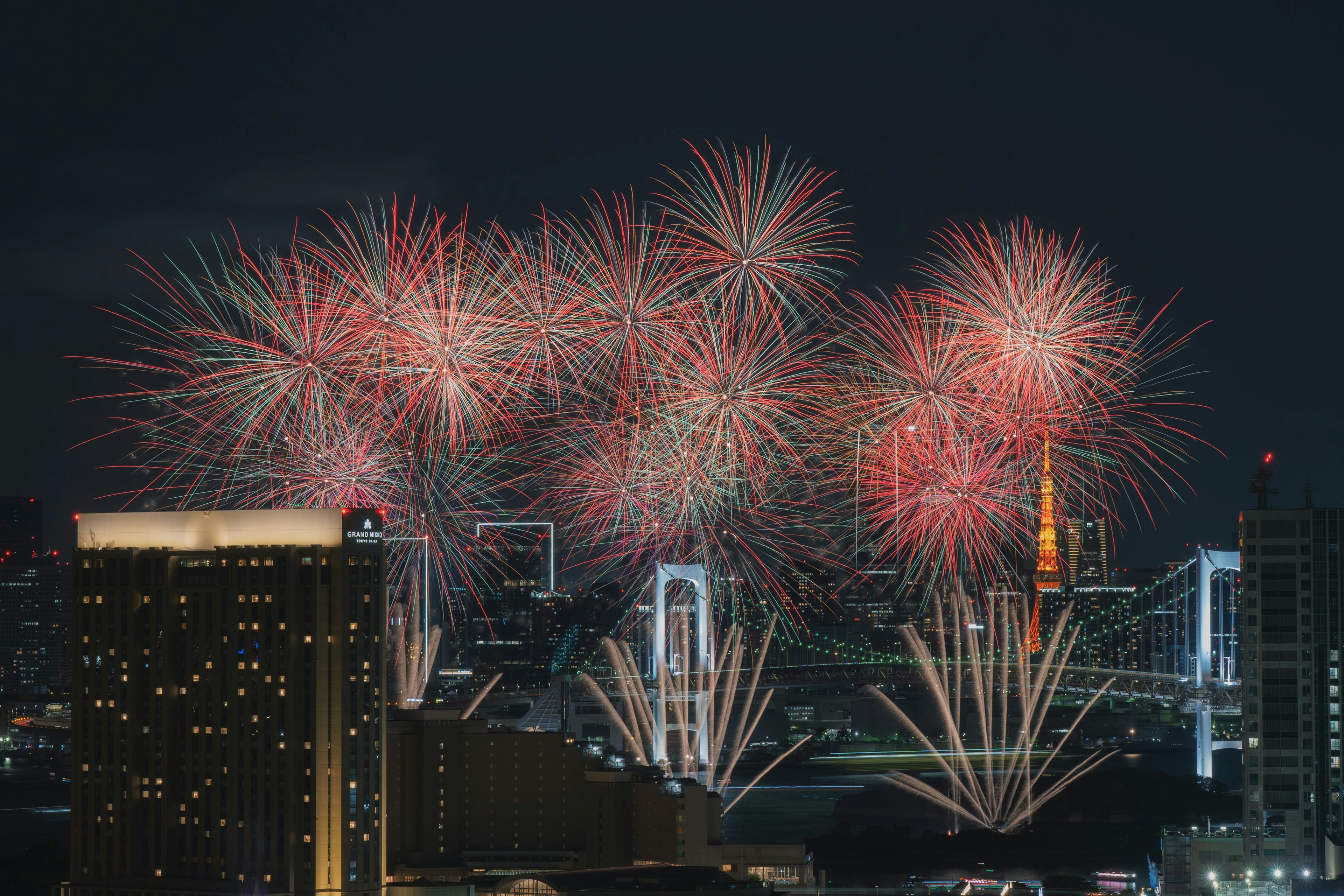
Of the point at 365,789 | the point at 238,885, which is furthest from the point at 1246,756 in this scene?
the point at 238,885

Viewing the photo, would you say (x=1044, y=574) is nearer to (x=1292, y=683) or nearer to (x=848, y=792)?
(x=848, y=792)

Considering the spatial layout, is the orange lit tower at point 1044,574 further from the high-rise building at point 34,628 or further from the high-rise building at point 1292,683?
the high-rise building at point 34,628

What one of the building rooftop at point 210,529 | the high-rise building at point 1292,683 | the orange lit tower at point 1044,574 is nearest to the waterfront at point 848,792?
the orange lit tower at point 1044,574

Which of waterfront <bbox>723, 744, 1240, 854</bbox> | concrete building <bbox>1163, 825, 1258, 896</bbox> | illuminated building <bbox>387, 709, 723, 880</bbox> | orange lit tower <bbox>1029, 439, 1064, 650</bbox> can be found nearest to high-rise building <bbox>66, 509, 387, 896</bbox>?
illuminated building <bbox>387, 709, 723, 880</bbox>

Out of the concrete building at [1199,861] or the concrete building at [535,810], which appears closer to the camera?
the concrete building at [1199,861]

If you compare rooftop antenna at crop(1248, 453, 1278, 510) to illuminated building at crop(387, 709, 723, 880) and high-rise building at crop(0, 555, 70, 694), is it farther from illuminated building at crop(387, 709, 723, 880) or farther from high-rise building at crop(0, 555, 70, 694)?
high-rise building at crop(0, 555, 70, 694)

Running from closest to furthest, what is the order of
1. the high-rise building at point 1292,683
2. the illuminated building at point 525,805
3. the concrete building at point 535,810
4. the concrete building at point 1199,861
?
the high-rise building at point 1292,683
the concrete building at point 1199,861
the concrete building at point 535,810
the illuminated building at point 525,805
